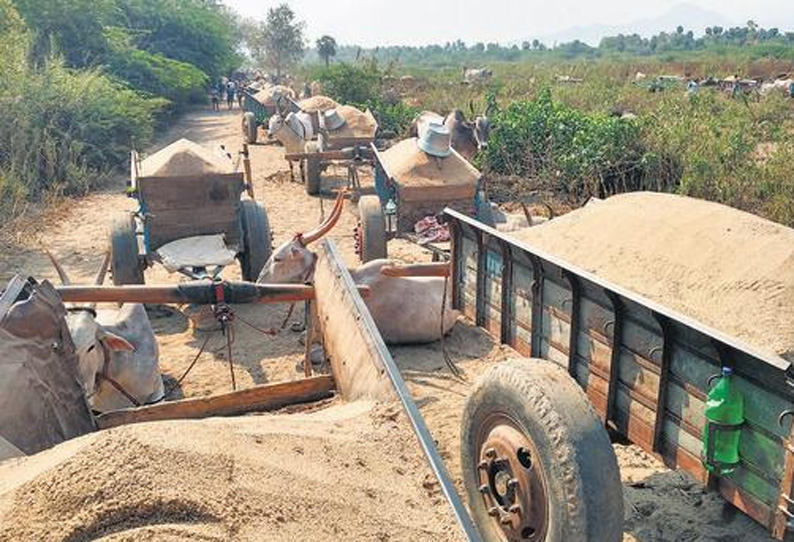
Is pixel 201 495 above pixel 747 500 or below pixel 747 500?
above

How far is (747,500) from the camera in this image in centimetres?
258

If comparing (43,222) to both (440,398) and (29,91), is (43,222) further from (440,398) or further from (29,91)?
(440,398)

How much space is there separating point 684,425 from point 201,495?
1809 millimetres

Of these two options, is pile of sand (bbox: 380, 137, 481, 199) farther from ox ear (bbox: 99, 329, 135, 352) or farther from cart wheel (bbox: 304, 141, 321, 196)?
cart wheel (bbox: 304, 141, 321, 196)

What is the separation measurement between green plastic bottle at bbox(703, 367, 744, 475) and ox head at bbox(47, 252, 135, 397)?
3187 millimetres

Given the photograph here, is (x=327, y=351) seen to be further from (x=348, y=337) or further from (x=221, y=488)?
(x=221, y=488)

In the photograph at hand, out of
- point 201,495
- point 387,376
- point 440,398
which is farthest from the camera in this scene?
point 440,398

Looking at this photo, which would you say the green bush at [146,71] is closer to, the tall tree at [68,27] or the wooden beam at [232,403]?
the tall tree at [68,27]

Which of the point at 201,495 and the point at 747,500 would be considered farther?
the point at 747,500

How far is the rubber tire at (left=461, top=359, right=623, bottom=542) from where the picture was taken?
282 cm

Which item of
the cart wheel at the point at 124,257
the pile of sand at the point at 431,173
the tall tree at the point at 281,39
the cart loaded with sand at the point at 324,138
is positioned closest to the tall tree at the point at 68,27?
the cart loaded with sand at the point at 324,138

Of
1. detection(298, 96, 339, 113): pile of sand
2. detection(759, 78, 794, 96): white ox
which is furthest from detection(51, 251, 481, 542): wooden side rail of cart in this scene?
detection(759, 78, 794, 96): white ox

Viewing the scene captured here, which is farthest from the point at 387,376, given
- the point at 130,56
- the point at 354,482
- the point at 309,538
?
the point at 130,56

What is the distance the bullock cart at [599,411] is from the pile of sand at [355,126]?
10914mm
